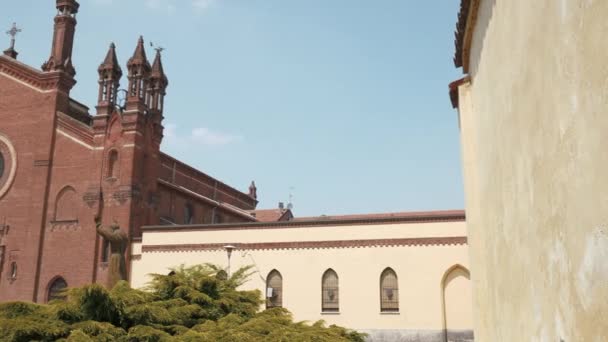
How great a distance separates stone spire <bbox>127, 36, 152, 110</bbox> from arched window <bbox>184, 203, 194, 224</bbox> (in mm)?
7877

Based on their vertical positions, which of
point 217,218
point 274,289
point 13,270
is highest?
point 217,218

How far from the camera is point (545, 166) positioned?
5906 millimetres

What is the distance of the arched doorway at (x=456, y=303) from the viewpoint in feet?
81.5

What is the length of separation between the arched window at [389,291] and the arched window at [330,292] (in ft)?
6.03

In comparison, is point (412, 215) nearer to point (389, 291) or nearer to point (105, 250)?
point (389, 291)

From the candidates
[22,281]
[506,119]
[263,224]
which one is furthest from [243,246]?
[506,119]

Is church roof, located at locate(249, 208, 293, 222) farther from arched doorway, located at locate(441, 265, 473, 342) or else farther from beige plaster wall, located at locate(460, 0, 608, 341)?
beige plaster wall, located at locate(460, 0, 608, 341)

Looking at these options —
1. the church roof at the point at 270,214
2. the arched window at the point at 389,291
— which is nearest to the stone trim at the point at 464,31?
the arched window at the point at 389,291

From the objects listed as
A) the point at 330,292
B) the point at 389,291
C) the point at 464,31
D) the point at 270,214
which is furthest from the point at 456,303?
the point at 270,214

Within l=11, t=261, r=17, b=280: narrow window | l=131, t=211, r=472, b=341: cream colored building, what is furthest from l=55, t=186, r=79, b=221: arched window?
l=131, t=211, r=472, b=341: cream colored building

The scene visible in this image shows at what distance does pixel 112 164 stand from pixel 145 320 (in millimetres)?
17213

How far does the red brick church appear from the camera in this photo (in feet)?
99.1

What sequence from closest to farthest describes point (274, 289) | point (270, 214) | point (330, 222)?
point (330, 222) < point (274, 289) < point (270, 214)

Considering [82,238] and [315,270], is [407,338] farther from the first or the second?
[82,238]
